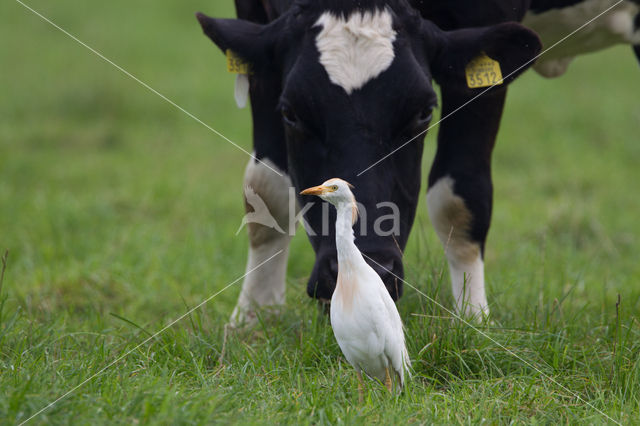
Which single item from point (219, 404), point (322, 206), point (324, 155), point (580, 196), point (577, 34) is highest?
point (577, 34)

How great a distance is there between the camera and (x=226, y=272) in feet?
17.5

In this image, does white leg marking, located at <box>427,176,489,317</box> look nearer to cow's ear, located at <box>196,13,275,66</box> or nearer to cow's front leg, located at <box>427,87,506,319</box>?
cow's front leg, located at <box>427,87,506,319</box>

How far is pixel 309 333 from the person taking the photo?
142 inches

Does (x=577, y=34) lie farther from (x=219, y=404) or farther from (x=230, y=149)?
(x=230, y=149)

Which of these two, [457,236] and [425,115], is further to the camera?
[457,236]

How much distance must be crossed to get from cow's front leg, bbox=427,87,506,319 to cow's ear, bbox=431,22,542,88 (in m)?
0.17

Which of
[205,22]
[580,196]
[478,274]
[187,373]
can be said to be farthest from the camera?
[580,196]

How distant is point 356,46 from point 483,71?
0.70 m

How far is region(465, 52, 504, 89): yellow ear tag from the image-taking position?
382 centimetres

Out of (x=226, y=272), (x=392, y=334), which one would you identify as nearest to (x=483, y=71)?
(x=392, y=334)

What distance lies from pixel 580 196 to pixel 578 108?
10.9ft

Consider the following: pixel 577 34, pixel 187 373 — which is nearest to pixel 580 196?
pixel 577 34

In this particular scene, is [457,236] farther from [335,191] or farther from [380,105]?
[335,191]
